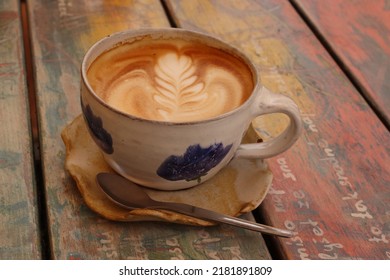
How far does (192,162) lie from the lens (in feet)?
2.19

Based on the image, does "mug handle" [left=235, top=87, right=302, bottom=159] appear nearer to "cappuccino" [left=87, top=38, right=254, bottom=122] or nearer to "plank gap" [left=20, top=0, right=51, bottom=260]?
"cappuccino" [left=87, top=38, right=254, bottom=122]

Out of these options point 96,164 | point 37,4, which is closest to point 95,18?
point 37,4

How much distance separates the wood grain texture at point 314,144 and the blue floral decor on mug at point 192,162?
0.10 meters

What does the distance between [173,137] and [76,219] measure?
16cm

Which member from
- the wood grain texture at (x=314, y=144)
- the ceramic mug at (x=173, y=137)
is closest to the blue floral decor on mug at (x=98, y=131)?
the ceramic mug at (x=173, y=137)

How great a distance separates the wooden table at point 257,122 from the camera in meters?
0.67

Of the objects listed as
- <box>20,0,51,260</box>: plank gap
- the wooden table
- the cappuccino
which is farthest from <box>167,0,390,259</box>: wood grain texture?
<box>20,0,51,260</box>: plank gap

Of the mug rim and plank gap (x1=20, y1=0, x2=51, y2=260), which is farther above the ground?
the mug rim

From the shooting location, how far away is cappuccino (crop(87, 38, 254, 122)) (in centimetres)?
71

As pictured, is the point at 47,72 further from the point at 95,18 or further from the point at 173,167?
the point at 173,167

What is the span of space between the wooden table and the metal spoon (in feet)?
0.07

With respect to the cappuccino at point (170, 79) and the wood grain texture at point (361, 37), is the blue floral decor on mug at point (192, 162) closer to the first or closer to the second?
the cappuccino at point (170, 79)

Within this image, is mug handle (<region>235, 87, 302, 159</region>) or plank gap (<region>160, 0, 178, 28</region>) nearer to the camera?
mug handle (<region>235, 87, 302, 159</region>)

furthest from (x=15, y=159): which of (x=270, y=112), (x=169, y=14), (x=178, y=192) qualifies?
(x=169, y=14)
